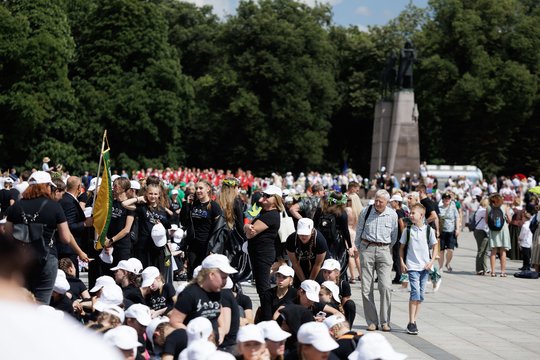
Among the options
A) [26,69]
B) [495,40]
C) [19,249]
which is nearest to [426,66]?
[495,40]

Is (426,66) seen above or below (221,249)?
above

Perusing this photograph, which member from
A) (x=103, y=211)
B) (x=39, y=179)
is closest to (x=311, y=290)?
(x=39, y=179)

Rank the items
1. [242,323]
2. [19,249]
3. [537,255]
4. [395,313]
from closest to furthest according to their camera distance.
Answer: [19,249], [242,323], [395,313], [537,255]

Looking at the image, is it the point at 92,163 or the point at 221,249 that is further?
the point at 92,163

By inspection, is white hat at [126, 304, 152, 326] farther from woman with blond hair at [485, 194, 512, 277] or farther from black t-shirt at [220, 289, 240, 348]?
woman with blond hair at [485, 194, 512, 277]

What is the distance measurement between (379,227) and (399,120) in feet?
119

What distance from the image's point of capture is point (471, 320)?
1373 cm

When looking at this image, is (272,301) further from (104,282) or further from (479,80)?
(479,80)

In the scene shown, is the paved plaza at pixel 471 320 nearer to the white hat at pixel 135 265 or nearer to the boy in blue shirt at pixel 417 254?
the boy in blue shirt at pixel 417 254

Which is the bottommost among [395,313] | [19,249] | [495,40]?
[395,313]

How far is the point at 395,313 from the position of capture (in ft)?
46.7

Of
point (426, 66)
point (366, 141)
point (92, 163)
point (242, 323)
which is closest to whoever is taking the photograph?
point (242, 323)

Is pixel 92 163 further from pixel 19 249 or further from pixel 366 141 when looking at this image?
pixel 19 249

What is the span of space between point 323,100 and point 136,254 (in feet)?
188
